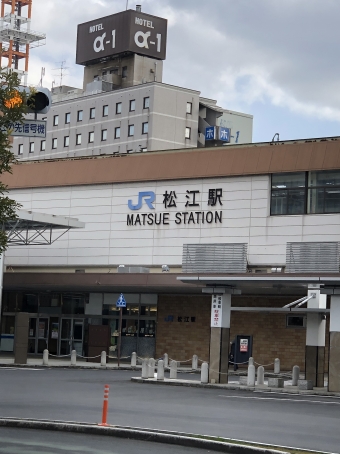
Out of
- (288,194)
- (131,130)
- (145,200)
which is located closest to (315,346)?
(288,194)

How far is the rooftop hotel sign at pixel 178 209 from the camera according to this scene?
4616cm

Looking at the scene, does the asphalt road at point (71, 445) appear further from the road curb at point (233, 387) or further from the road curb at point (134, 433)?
the road curb at point (233, 387)

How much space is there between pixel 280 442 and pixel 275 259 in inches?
1067

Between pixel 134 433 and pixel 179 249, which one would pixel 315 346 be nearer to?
pixel 179 249

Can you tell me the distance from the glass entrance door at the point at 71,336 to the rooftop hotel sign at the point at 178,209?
725cm

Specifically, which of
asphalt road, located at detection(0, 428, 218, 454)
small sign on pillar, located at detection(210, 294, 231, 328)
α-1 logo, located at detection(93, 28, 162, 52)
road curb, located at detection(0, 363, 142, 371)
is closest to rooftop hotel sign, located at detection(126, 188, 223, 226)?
road curb, located at detection(0, 363, 142, 371)

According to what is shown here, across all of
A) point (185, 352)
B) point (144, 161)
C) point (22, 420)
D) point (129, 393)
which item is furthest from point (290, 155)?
point (22, 420)

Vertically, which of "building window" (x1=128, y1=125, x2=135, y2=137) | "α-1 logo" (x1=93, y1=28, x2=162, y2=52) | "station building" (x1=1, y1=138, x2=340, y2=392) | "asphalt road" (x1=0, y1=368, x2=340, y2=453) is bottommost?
"asphalt road" (x1=0, y1=368, x2=340, y2=453)

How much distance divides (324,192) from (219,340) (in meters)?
12.4

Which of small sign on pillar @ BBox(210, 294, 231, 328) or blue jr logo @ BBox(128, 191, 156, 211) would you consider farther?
blue jr logo @ BBox(128, 191, 156, 211)

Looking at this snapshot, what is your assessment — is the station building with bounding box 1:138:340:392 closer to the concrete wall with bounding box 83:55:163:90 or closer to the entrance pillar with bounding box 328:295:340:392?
the entrance pillar with bounding box 328:295:340:392

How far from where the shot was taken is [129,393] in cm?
2717

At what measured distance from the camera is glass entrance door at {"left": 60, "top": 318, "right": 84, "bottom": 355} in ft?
170

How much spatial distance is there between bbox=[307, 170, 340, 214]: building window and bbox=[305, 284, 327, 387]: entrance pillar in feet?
29.1
